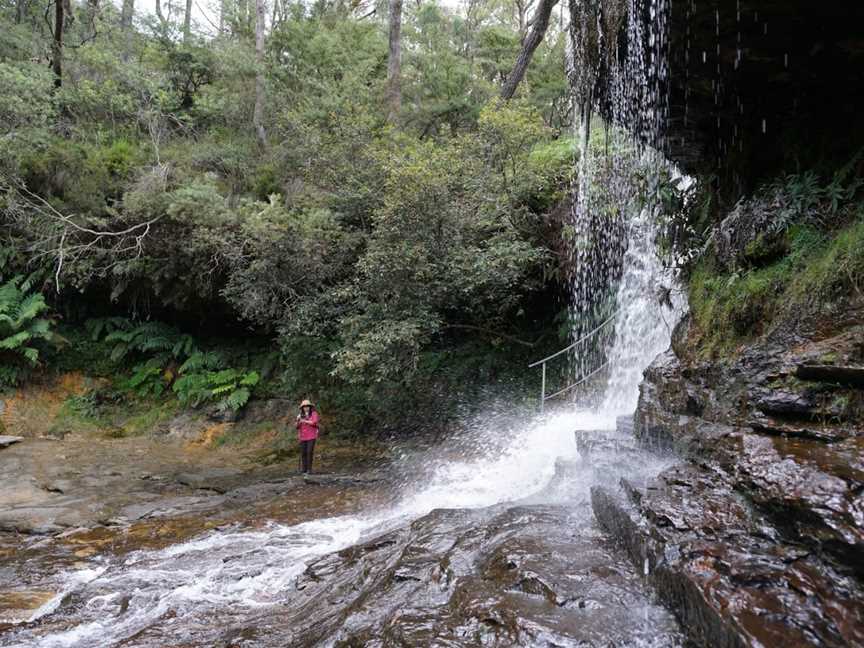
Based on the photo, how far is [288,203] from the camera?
12.7 metres

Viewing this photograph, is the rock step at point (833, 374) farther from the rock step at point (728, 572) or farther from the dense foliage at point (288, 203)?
the dense foliage at point (288, 203)

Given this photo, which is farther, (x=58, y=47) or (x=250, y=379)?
(x=58, y=47)

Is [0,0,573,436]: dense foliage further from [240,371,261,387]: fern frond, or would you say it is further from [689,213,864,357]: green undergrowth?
[689,213,864,357]: green undergrowth

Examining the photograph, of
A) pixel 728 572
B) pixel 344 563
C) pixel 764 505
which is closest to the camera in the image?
pixel 728 572

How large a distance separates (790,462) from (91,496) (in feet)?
29.6

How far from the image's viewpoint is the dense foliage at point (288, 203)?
388 inches

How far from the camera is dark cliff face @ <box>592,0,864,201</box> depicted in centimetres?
407

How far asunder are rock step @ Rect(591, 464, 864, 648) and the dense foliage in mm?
6033

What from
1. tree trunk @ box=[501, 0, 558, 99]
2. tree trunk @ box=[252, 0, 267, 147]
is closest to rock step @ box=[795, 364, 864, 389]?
tree trunk @ box=[501, 0, 558, 99]

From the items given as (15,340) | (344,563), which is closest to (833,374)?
(344,563)

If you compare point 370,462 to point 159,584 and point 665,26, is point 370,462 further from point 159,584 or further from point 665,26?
point 665,26

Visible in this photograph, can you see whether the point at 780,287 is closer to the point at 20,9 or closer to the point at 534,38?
the point at 534,38

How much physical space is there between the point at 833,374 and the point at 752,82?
289 centimetres

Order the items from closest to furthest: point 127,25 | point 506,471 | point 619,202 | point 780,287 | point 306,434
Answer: point 780,287 < point 506,471 < point 619,202 < point 306,434 < point 127,25
